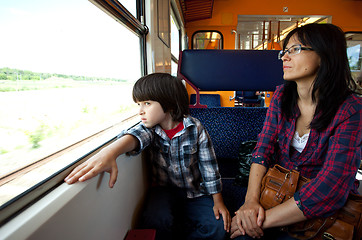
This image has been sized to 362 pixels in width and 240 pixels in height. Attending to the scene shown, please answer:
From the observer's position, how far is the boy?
2.98 ft

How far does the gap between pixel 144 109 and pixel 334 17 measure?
6755 millimetres

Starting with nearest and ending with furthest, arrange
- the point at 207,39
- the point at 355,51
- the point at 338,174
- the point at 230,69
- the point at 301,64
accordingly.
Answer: the point at 338,174, the point at 301,64, the point at 230,69, the point at 355,51, the point at 207,39

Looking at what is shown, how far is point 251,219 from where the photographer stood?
2.66ft

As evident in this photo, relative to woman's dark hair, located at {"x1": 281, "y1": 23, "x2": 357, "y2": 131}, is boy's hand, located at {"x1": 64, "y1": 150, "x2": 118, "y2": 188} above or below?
below

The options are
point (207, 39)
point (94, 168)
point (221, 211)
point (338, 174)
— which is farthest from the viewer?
point (207, 39)

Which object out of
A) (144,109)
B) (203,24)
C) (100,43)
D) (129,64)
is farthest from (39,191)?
(203,24)

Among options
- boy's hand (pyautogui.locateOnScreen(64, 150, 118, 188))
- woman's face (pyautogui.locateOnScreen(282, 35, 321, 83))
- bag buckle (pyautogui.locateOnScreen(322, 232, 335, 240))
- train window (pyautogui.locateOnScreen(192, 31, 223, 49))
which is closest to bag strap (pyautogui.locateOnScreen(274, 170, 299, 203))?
bag buckle (pyautogui.locateOnScreen(322, 232, 335, 240))

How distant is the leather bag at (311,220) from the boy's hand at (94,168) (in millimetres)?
602

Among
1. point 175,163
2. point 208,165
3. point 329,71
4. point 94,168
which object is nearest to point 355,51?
point 329,71

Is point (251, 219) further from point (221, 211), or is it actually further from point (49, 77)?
point (49, 77)

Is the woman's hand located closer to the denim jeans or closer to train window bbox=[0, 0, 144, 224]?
the denim jeans

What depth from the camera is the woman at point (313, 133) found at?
28.9 inches

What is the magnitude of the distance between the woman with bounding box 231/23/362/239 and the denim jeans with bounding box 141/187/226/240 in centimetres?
11

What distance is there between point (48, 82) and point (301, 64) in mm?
958
